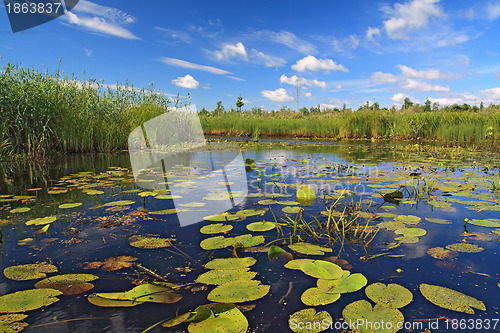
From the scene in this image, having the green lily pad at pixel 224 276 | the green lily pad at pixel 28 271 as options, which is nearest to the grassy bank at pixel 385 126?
the green lily pad at pixel 224 276

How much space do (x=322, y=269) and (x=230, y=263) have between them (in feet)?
1.56

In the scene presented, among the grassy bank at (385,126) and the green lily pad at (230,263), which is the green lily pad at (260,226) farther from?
the grassy bank at (385,126)

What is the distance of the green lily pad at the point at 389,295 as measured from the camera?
1154 millimetres

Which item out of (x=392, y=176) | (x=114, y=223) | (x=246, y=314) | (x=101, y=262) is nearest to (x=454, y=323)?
(x=246, y=314)

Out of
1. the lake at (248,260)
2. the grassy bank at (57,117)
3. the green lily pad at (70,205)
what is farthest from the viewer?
the grassy bank at (57,117)

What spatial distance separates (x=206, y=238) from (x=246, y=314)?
805 mm

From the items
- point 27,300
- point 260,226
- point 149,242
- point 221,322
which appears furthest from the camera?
point 260,226

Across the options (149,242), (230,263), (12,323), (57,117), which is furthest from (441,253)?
(57,117)

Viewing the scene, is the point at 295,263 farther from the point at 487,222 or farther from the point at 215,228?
the point at 487,222

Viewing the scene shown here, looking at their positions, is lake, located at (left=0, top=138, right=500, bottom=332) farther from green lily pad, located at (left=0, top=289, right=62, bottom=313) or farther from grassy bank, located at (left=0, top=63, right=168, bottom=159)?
grassy bank, located at (left=0, top=63, right=168, bottom=159)

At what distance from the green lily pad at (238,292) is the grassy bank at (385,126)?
29.6 ft

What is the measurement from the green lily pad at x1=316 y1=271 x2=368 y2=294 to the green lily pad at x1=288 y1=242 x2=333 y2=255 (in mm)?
291

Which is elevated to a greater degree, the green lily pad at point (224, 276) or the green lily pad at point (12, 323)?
the green lily pad at point (224, 276)

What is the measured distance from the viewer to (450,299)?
1190 millimetres
